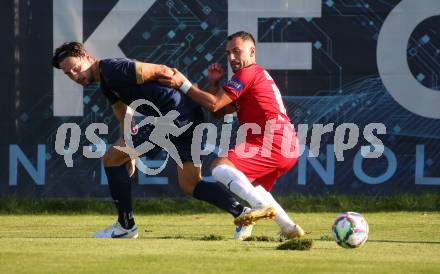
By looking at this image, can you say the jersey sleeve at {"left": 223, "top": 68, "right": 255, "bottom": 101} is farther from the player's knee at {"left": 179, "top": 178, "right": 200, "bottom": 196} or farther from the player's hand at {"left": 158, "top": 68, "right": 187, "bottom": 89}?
the player's knee at {"left": 179, "top": 178, "right": 200, "bottom": 196}

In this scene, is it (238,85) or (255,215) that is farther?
(238,85)

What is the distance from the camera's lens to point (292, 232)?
27.3 ft

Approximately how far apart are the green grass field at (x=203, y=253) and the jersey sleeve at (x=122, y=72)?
1.33 m

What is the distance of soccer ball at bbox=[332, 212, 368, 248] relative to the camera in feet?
24.5

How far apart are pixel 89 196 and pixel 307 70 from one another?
3046mm

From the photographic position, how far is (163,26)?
497 inches

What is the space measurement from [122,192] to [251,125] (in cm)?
127

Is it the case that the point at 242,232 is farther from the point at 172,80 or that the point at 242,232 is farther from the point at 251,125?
the point at 172,80

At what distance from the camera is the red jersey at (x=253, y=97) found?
850 centimetres

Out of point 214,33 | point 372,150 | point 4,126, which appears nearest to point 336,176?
point 372,150

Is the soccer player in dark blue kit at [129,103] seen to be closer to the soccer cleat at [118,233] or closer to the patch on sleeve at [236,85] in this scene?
the soccer cleat at [118,233]

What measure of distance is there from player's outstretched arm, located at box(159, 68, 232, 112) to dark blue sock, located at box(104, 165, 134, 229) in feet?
2.86

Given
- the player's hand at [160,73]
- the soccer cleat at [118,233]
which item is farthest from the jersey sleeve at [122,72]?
the soccer cleat at [118,233]

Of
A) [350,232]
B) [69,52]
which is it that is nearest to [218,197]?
[350,232]
